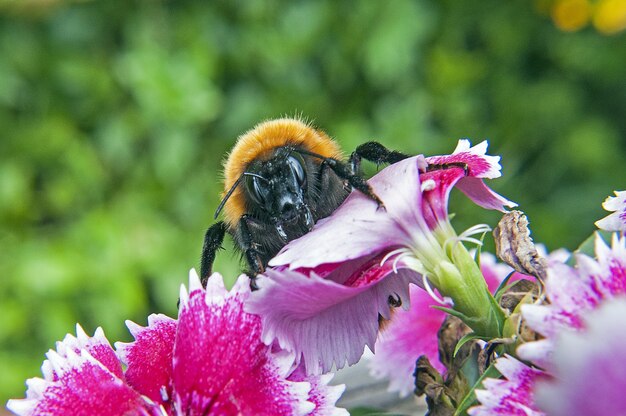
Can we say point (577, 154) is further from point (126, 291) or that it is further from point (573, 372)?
point (573, 372)

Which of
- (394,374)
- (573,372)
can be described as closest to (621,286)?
(573,372)

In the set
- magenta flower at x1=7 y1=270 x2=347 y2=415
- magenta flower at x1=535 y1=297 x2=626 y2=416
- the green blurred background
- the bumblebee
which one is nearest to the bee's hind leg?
the bumblebee

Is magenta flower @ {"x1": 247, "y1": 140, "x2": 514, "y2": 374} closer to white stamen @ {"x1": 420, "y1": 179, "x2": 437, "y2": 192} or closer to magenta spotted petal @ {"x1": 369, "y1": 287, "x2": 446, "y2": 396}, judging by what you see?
white stamen @ {"x1": 420, "y1": 179, "x2": 437, "y2": 192}

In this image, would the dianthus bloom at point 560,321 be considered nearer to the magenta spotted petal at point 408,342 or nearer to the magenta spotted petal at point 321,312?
the magenta spotted petal at point 321,312

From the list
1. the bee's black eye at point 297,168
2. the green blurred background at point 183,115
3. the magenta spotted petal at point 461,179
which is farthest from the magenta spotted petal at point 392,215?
the green blurred background at point 183,115

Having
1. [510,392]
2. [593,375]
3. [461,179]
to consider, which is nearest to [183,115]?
[461,179]
